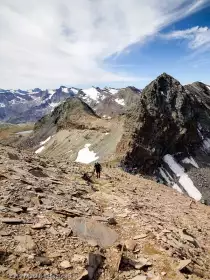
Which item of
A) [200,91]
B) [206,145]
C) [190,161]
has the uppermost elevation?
[200,91]

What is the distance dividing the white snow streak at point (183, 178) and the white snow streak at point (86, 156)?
1897cm

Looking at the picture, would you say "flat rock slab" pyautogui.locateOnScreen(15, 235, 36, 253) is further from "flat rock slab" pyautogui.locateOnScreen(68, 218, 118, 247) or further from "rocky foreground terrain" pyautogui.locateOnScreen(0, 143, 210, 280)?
"flat rock slab" pyautogui.locateOnScreen(68, 218, 118, 247)

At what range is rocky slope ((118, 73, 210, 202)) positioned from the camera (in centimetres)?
7906

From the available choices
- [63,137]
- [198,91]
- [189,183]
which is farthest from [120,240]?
[198,91]

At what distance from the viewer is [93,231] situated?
1717 centimetres

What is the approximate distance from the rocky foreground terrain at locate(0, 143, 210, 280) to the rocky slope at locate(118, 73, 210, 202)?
51.0 meters

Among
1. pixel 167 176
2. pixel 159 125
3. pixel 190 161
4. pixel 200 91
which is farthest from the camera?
pixel 200 91

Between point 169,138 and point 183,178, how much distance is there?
56.1 ft

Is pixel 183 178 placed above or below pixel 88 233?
below

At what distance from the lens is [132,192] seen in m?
29.7

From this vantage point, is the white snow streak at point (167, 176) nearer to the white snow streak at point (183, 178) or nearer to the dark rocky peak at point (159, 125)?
the white snow streak at point (183, 178)

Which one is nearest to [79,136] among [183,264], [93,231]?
[93,231]

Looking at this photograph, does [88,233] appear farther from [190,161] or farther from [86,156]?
[190,161]

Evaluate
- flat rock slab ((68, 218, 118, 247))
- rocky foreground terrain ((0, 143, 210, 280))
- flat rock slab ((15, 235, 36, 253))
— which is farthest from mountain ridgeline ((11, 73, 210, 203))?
flat rock slab ((15, 235, 36, 253))
